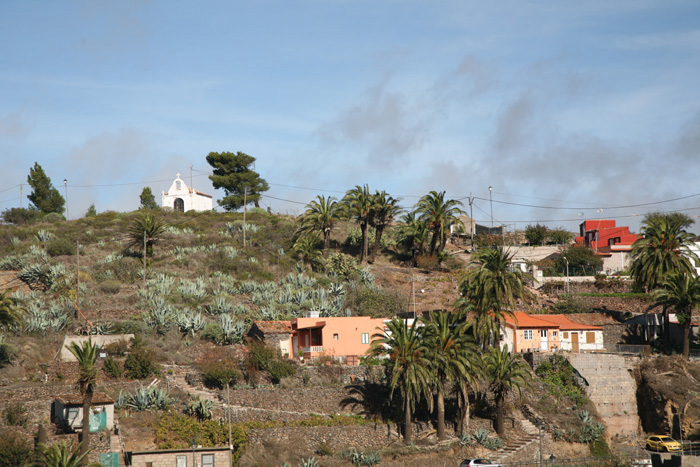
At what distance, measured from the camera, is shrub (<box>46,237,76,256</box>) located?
83.5 metres

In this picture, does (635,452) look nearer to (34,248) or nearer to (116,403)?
Result: (116,403)

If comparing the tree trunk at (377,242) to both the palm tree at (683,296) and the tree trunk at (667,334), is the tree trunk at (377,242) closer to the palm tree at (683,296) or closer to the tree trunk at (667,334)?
the tree trunk at (667,334)

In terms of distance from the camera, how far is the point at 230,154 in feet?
374

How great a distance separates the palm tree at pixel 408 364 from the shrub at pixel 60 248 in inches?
1917

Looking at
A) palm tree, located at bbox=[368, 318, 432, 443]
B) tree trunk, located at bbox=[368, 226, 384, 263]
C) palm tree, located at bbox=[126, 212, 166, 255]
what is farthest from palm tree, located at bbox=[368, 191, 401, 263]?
palm tree, located at bbox=[368, 318, 432, 443]

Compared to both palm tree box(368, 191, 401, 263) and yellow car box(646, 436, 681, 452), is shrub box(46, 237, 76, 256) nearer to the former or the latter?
palm tree box(368, 191, 401, 263)

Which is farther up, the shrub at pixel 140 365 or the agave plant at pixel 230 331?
the agave plant at pixel 230 331

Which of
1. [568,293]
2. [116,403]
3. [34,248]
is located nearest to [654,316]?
[568,293]

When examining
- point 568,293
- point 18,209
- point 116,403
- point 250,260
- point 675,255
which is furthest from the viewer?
point 18,209

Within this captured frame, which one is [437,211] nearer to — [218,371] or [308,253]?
[308,253]

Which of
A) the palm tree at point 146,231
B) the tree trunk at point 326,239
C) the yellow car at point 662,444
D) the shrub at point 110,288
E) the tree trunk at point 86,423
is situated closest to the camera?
the tree trunk at point 86,423

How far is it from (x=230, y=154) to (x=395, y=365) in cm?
7415

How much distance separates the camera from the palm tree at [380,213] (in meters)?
85.9

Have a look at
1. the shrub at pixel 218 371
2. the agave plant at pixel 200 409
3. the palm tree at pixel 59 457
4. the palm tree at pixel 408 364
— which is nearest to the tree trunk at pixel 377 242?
the shrub at pixel 218 371
